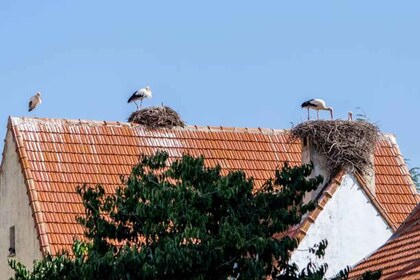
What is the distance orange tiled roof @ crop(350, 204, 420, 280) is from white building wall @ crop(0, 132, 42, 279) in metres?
10.2

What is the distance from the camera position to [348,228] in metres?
36.8

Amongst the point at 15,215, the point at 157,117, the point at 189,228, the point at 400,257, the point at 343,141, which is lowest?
Result: the point at 189,228

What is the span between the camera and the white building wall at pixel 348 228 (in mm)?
36188

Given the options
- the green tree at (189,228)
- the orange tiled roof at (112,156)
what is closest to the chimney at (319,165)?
the orange tiled roof at (112,156)

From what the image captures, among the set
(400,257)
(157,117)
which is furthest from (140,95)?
(400,257)

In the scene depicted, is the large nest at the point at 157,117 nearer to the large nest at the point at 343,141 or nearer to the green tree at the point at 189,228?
the large nest at the point at 343,141

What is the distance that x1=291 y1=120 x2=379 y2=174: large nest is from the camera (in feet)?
125

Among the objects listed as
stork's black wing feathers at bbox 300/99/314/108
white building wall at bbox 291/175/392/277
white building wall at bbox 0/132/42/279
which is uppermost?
stork's black wing feathers at bbox 300/99/314/108

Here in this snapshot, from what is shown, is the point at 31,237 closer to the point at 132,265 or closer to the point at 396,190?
the point at 396,190

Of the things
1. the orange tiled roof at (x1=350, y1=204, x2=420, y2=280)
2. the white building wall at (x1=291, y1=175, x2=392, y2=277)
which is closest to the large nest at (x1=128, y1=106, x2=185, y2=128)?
the white building wall at (x1=291, y1=175, x2=392, y2=277)

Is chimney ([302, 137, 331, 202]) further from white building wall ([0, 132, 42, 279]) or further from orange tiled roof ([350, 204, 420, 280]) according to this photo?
orange tiled roof ([350, 204, 420, 280])

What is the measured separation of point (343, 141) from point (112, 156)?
5.44 meters

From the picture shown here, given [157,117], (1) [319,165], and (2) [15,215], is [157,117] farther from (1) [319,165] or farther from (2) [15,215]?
(1) [319,165]

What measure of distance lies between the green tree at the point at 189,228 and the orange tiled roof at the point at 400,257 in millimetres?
2019
